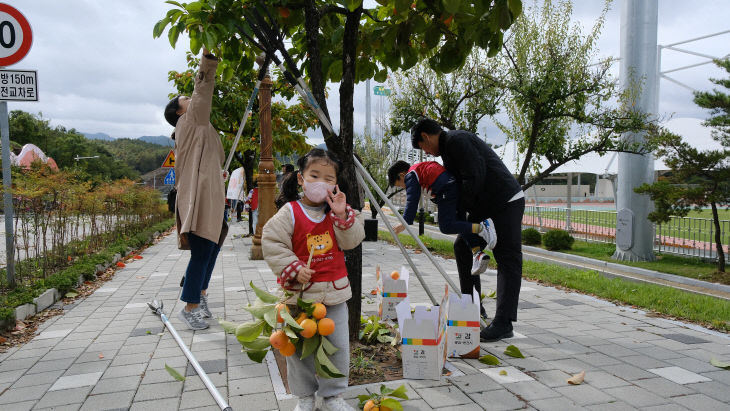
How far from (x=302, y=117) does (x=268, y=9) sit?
34.9 ft

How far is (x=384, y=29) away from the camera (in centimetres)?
358

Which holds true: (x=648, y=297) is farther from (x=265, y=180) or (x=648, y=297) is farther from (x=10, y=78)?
(x=10, y=78)

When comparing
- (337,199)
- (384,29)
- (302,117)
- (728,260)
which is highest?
(302,117)

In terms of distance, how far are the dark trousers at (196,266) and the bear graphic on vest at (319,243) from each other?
198 cm

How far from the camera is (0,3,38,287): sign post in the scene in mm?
5035

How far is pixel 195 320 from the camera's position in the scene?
421cm

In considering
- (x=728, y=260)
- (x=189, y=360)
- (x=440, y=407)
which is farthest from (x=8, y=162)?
(x=728, y=260)

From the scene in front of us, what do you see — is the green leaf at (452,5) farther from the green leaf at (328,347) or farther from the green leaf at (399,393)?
the green leaf at (399,393)

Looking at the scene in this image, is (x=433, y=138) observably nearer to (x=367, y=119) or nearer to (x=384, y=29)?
(x=384, y=29)

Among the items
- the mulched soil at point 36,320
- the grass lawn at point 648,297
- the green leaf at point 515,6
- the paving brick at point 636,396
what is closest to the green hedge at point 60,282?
the mulched soil at point 36,320

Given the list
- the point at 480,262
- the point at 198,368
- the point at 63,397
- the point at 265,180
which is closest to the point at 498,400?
the point at 480,262

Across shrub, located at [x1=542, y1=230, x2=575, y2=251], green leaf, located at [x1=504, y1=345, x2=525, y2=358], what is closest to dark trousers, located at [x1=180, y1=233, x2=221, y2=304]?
green leaf, located at [x1=504, y1=345, x2=525, y2=358]

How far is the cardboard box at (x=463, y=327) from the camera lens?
3.35 metres

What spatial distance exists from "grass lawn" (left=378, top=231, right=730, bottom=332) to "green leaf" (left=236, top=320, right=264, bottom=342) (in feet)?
14.0
